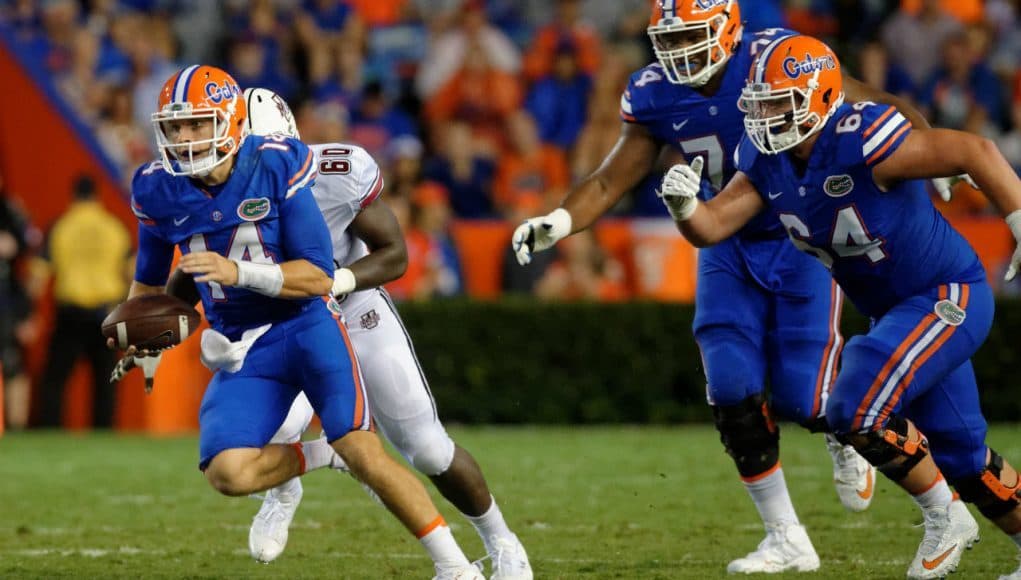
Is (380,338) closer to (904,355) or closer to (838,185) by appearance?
(838,185)

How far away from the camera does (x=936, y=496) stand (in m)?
4.90

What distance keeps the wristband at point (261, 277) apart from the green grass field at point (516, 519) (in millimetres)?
1105

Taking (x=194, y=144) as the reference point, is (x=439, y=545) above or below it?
below

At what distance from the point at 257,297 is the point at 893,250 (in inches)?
75.5

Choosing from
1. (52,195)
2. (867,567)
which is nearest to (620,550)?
(867,567)

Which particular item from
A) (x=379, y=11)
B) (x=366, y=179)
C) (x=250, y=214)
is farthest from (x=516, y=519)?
(x=379, y=11)

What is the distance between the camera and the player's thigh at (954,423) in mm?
4707

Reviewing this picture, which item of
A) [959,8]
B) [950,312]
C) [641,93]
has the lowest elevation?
[959,8]

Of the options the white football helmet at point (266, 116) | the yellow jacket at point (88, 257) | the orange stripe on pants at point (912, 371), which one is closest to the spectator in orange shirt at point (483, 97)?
the yellow jacket at point (88, 257)

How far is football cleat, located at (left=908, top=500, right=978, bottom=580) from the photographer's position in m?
4.81

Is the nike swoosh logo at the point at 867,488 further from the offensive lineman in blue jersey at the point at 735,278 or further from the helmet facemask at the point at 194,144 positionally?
the helmet facemask at the point at 194,144

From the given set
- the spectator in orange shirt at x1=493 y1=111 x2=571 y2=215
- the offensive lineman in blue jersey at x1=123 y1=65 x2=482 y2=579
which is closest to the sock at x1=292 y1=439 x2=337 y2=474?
the offensive lineman in blue jersey at x1=123 y1=65 x2=482 y2=579

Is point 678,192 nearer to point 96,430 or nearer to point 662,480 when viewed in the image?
point 662,480

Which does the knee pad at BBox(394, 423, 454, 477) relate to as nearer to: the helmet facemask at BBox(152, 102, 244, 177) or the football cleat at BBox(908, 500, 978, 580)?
the helmet facemask at BBox(152, 102, 244, 177)
